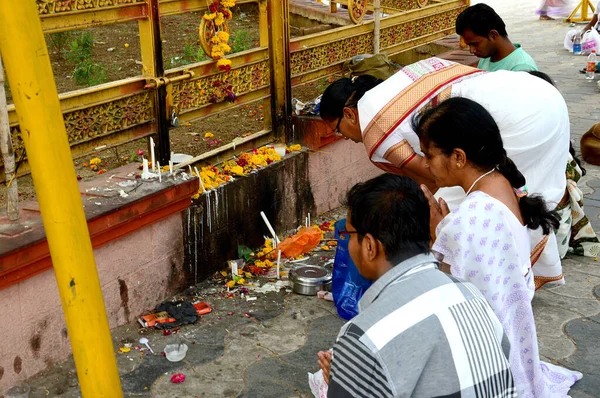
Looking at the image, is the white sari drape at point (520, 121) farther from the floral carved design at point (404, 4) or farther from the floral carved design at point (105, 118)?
the floral carved design at point (404, 4)

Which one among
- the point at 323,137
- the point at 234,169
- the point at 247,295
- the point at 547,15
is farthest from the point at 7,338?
the point at 547,15

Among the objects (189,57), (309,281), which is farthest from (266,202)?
(189,57)

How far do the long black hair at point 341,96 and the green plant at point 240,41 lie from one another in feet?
15.4

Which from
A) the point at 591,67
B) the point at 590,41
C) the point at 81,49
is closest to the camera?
the point at 81,49

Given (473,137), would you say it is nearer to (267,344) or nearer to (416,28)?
(267,344)

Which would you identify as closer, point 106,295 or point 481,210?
point 481,210

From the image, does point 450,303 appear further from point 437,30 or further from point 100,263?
point 437,30

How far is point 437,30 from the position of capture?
8.09 m

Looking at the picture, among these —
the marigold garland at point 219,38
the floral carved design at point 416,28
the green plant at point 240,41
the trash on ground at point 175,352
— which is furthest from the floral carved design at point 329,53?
the trash on ground at point 175,352

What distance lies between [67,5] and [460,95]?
206cm

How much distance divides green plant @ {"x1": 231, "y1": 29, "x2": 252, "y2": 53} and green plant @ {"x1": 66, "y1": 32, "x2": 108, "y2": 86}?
1.45 meters

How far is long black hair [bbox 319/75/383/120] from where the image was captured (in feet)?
14.1

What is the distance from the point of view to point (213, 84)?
A: 5.19 metres

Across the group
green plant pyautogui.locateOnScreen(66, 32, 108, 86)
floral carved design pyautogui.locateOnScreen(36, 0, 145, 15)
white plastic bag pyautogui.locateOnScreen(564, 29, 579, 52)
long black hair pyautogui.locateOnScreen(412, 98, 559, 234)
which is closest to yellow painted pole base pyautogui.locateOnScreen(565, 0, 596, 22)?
white plastic bag pyautogui.locateOnScreen(564, 29, 579, 52)
